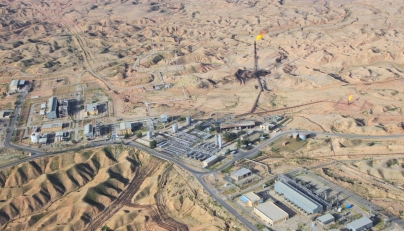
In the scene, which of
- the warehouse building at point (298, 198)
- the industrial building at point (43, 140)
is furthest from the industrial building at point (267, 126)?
the industrial building at point (43, 140)

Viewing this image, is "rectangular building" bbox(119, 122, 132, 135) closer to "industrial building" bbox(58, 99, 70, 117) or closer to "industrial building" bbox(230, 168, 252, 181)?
"industrial building" bbox(58, 99, 70, 117)

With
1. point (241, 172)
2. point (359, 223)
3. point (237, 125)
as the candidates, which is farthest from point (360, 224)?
point (237, 125)

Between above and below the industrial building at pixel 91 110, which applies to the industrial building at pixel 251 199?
below

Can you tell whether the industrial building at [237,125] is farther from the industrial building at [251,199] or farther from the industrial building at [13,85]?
the industrial building at [13,85]

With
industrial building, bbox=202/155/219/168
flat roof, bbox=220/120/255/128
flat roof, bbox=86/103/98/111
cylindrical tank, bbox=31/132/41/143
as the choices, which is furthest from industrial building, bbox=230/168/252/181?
flat roof, bbox=86/103/98/111

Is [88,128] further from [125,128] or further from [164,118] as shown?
[164,118]
